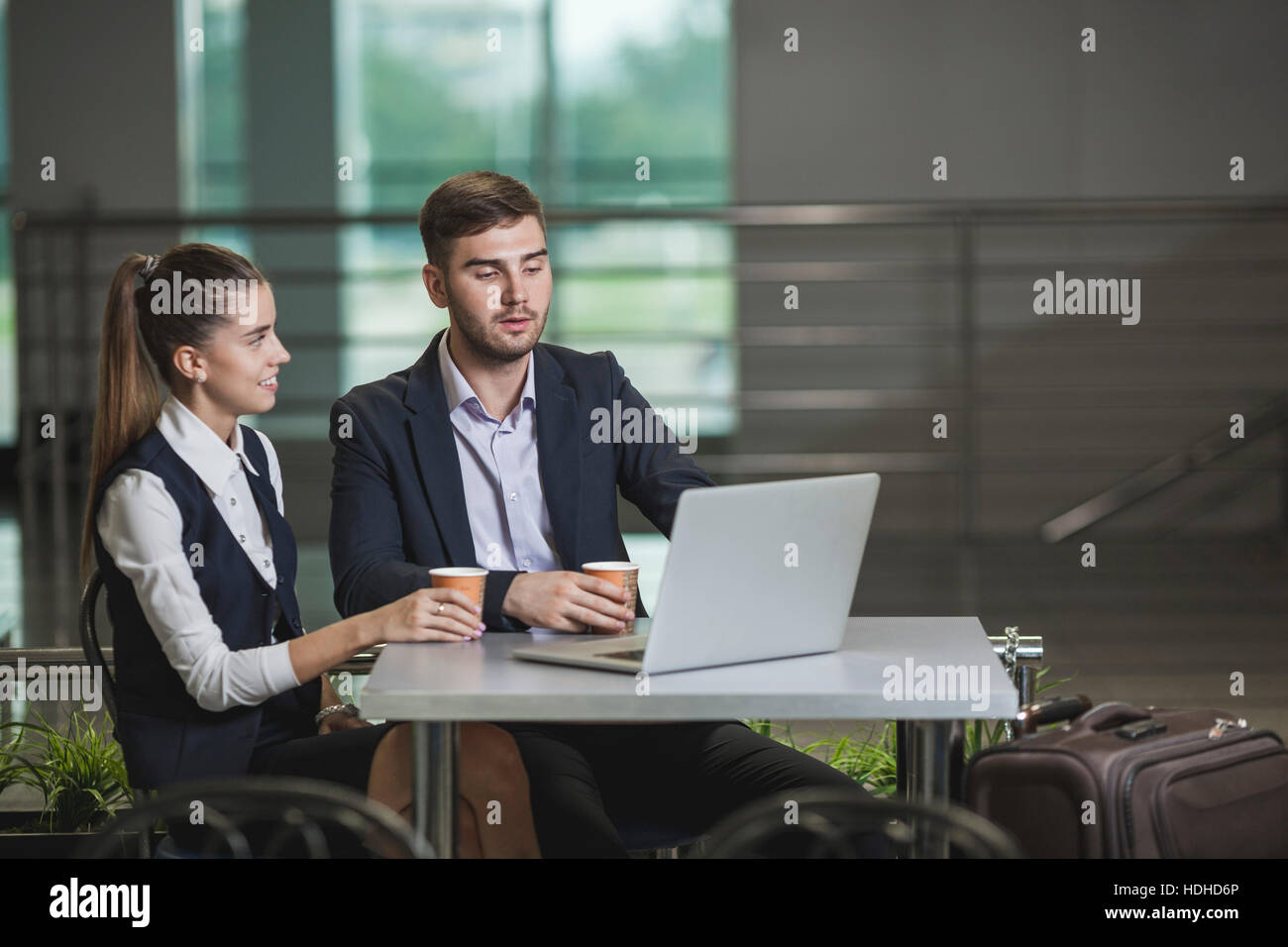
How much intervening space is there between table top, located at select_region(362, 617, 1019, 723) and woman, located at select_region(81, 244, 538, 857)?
0.13m

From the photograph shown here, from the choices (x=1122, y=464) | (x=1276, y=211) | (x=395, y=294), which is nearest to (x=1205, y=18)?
(x=1276, y=211)

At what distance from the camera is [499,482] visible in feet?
6.65

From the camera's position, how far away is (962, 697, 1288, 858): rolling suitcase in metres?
1.51

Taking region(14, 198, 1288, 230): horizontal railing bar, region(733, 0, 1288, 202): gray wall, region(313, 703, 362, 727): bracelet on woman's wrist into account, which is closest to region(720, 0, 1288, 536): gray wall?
region(733, 0, 1288, 202): gray wall

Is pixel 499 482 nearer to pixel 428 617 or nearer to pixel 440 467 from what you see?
pixel 440 467

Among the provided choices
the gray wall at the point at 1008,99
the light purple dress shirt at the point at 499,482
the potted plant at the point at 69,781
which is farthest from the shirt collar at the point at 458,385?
the gray wall at the point at 1008,99

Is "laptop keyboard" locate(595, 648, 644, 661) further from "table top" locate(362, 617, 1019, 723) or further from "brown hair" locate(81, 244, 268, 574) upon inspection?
"brown hair" locate(81, 244, 268, 574)

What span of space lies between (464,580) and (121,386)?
0.47 m

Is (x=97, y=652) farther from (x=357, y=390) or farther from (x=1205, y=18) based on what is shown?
(x=1205, y=18)

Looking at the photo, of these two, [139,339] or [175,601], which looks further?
[139,339]

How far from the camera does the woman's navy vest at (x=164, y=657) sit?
1.66 metres

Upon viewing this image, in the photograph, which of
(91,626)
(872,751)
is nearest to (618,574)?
→ (91,626)

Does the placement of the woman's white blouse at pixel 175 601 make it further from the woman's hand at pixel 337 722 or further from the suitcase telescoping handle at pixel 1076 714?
the suitcase telescoping handle at pixel 1076 714

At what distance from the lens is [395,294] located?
20.7 feet
